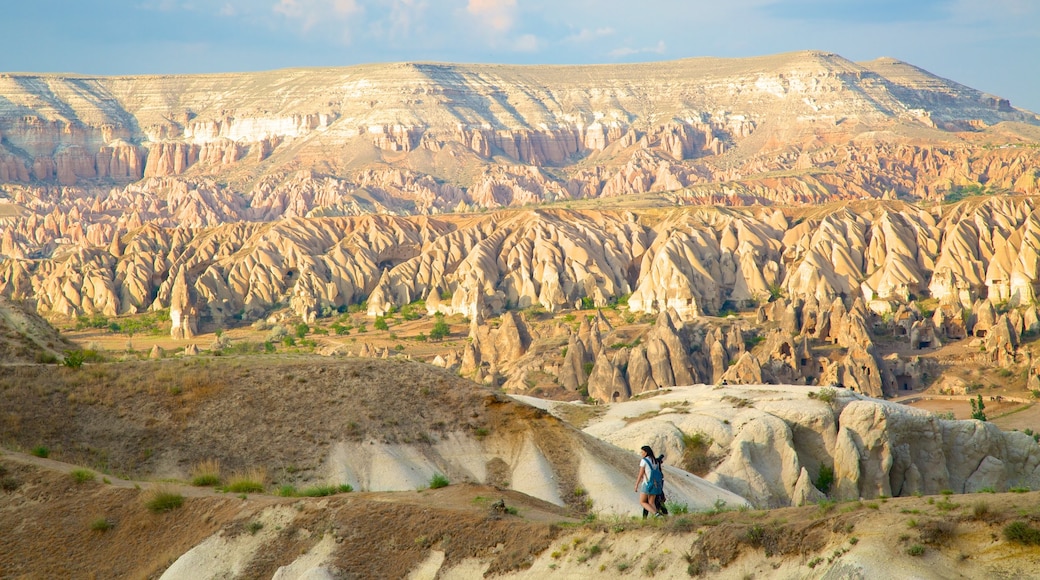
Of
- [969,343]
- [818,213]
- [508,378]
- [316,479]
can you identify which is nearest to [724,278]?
[818,213]

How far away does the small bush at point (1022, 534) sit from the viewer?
1303 centimetres

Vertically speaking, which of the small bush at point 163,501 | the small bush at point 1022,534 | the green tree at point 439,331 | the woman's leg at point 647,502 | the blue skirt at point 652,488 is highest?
the small bush at point 1022,534

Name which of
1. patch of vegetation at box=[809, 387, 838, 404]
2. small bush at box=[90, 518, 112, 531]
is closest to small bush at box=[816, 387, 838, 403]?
patch of vegetation at box=[809, 387, 838, 404]

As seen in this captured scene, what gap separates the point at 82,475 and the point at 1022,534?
46.3 ft

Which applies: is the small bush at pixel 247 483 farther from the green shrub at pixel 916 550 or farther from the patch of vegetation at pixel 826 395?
the patch of vegetation at pixel 826 395

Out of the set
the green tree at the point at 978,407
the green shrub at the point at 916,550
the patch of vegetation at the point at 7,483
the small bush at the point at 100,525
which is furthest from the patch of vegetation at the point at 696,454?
the green tree at the point at 978,407

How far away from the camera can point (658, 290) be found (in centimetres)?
9219

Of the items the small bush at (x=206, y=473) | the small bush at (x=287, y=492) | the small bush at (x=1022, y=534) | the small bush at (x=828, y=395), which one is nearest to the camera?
the small bush at (x=1022, y=534)

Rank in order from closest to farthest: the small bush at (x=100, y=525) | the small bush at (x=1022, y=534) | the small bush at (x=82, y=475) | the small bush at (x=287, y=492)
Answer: the small bush at (x=1022, y=534) → the small bush at (x=100, y=525) → the small bush at (x=82, y=475) → the small bush at (x=287, y=492)

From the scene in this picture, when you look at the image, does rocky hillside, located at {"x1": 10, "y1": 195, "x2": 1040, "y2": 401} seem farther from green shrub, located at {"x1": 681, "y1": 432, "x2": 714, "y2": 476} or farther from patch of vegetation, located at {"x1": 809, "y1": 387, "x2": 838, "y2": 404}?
green shrub, located at {"x1": 681, "y1": 432, "x2": 714, "y2": 476}

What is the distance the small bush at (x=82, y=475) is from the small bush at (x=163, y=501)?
1521mm

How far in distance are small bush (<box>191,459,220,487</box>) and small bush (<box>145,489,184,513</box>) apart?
2342 millimetres

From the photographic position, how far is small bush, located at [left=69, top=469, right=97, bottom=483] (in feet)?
64.2

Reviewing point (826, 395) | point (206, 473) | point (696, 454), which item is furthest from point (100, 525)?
point (826, 395)
